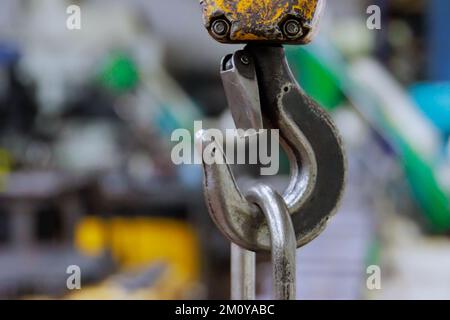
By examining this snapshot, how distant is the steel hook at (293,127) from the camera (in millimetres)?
651

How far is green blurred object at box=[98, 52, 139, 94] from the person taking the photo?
4992 millimetres

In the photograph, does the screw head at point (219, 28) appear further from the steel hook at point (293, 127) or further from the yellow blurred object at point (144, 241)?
the yellow blurred object at point (144, 241)

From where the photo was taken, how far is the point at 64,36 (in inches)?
208

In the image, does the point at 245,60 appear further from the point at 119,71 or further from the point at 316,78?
the point at 119,71

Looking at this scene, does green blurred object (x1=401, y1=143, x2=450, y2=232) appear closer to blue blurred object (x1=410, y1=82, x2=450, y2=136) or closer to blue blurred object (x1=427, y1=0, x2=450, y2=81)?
blue blurred object (x1=410, y1=82, x2=450, y2=136)

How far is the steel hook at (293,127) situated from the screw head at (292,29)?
0.03m

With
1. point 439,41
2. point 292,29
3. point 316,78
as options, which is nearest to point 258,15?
point 292,29

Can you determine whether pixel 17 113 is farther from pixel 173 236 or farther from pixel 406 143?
pixel 406 143

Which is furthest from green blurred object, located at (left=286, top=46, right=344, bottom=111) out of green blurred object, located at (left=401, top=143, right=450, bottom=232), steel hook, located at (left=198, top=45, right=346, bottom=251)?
steel hook, located at (left=198, top=45, right=346, bottom=251)

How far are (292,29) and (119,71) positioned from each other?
4463 mm

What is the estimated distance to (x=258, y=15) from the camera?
62 centimetres

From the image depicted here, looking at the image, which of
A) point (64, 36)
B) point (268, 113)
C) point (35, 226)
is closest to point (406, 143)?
point (64, 36)

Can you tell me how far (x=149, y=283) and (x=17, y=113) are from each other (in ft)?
7.11

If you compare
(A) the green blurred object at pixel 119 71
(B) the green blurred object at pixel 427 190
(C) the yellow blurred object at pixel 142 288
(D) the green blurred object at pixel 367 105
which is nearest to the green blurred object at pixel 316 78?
(D) the green blurred object at pixel 367 105
